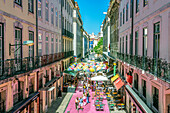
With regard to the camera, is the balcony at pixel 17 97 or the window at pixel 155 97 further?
the balcony at pixel 17 97

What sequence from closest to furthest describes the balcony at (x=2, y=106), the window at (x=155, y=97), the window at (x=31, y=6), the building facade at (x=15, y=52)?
the balcony at (x=2, y=106) < the building facade at (x=15, y=52) < the window at (x=155, y=97) < the window at (x=31, y=6)

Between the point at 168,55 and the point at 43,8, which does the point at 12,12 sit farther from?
the point at 168,55

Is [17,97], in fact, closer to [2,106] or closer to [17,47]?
[2,106]

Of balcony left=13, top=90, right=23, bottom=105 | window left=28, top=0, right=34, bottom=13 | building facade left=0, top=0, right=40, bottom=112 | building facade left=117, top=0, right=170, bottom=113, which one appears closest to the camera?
building facade left=117, top=0, right=170, bottom=113

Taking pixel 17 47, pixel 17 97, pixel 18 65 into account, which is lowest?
pixel 17 97

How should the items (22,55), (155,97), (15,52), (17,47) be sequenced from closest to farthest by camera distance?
(155,97), (15,52), (17,47), (22,55)

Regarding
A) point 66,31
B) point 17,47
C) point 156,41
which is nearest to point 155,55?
point 156,41

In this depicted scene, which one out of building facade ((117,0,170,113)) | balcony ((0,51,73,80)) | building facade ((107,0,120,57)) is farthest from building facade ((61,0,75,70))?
building facade ((117,0,170,113))

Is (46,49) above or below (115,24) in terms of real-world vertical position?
below

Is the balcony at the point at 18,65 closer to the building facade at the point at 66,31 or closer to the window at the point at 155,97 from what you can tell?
the window at the point at 155,97

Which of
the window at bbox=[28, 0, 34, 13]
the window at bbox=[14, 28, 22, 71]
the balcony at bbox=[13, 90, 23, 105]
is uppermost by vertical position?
the window at bbox=[28, 0, 34, 13]

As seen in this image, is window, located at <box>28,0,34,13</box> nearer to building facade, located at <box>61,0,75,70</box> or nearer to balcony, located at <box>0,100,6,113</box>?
balcony, located at <box>0,100,6,113</box>

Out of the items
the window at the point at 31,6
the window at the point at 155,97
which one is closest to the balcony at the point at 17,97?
the window at the point at 31,6

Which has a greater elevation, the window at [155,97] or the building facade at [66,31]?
the building facade at [66,31]
